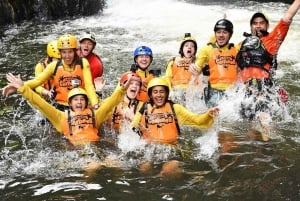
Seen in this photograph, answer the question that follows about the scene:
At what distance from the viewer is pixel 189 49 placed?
9078 millimetres

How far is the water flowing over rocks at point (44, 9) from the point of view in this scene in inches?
737

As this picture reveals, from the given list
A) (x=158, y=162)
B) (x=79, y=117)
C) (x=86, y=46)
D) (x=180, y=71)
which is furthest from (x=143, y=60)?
(x=158, y=162)

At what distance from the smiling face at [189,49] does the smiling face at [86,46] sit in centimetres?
195

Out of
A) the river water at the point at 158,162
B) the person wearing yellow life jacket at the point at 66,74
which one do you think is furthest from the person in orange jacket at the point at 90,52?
the river water at the point at 158,162

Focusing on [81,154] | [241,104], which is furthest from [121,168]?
[241,104]

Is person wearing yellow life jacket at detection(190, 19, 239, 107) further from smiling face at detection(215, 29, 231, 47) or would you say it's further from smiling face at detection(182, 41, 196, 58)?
smiling face at detection(182, 41, 196, 58)

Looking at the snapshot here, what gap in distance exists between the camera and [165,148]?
6.70 meters

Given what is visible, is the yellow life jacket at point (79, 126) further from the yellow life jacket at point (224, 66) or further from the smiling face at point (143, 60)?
the yellow life jacket at point (224, 66)

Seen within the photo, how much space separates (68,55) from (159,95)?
66.0 inches

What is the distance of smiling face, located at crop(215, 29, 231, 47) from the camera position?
799 centimetres

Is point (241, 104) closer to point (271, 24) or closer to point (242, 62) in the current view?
point (242, 62)

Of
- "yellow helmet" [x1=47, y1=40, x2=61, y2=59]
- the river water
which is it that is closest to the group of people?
"yellow helmet" [x1=47, y1=40, x2=61, y2=59]

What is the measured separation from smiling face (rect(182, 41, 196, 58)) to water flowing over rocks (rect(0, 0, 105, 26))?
36.9ft

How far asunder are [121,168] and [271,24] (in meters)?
13.4
